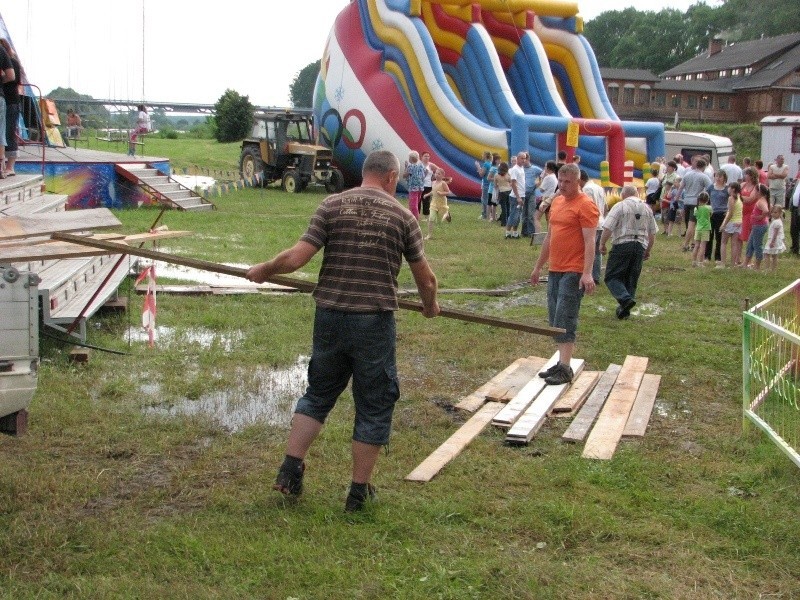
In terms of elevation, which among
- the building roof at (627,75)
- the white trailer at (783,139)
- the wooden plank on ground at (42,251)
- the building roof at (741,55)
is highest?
the building roof at (741,55)

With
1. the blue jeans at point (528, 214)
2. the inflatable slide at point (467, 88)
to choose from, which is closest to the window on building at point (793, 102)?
the inflatable slide at point (467, 88)

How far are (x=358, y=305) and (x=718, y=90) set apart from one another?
79.0 metres

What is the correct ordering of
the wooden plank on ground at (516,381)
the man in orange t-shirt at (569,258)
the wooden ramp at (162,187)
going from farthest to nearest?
the wooden ramp at (162,187) < the man in orange t-shirt at (569,258) < the wooden plank on ground at (516,381)

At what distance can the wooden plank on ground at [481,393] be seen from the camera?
7.21 metres

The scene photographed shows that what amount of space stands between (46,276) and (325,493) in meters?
4.82

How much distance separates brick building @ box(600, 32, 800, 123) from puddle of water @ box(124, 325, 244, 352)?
71.2 metres

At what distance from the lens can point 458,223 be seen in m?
22.5

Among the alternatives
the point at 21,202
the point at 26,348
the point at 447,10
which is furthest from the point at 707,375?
the point at 447,10

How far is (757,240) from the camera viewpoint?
52.3 feet

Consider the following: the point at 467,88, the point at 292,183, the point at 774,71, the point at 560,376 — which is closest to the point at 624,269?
the point at 560,376

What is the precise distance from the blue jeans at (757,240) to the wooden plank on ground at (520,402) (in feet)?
29.2

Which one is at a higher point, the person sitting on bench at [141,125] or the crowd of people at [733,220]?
the person sitting on bench at [141,125]

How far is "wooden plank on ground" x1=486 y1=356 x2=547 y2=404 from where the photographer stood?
7.44 meters

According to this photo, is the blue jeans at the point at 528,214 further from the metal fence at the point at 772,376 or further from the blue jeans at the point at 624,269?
the metal fence at the point at 772,376
